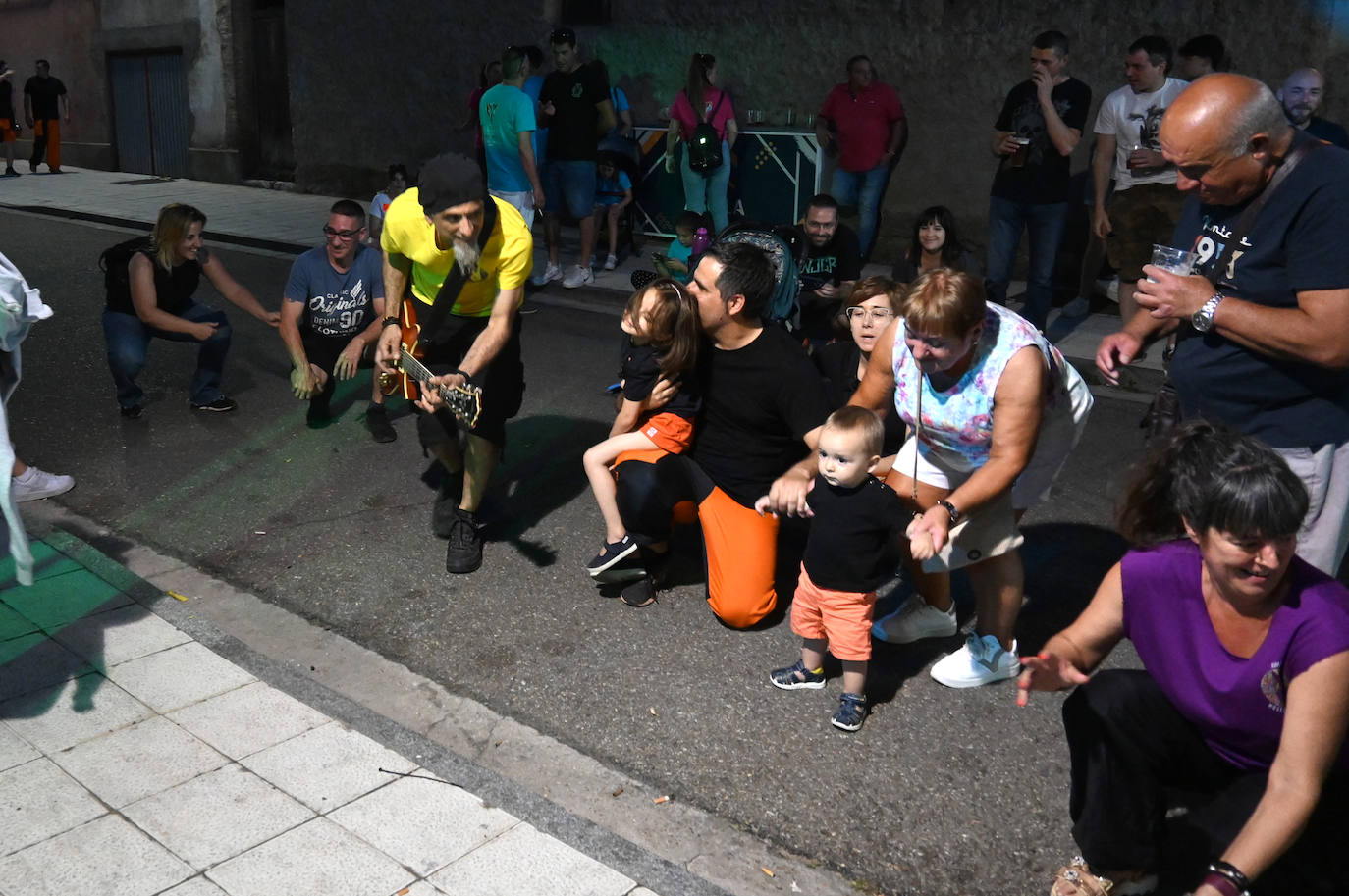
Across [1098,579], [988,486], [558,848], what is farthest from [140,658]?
[1098,579]

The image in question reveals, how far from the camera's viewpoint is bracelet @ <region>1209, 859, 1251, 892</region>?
256 centimetres

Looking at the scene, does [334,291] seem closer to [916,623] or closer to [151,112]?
[916,623]

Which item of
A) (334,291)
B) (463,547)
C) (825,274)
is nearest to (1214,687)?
(463,547)

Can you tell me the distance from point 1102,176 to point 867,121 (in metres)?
2.30

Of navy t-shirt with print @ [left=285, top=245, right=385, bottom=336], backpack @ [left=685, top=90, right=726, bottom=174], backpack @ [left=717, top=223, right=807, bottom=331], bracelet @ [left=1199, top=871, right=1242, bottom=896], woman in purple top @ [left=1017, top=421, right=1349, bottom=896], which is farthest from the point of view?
backpack @ [left=685, top=90, right=726, bottom=174]

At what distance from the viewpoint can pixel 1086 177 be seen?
412 inches

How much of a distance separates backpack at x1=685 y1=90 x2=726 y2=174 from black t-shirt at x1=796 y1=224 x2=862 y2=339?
4.81m

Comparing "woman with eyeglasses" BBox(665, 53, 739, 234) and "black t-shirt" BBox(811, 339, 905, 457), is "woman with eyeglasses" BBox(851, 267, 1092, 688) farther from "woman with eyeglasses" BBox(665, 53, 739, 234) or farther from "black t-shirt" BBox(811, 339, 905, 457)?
"woman with eyeglasses" BBox(665, 53, 739, 234)

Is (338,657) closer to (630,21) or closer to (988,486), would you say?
(988,486)

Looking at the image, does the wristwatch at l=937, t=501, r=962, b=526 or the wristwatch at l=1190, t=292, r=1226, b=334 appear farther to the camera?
the wristwatch at l=937, t=501, r=962, b=526

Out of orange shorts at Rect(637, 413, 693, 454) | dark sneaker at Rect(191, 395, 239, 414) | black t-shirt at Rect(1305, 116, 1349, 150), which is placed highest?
black t-shirt at Rect(1305, 116, 1349, 150)

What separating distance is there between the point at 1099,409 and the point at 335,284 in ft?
15.5

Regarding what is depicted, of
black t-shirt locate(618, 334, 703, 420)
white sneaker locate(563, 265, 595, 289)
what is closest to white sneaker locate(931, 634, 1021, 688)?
black t-shirt locate(618, 334, 703, 420)

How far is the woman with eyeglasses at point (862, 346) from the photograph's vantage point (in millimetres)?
5379
